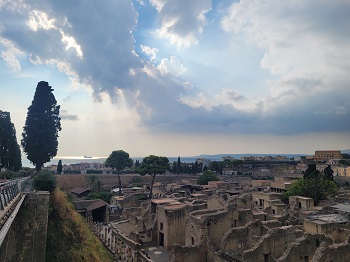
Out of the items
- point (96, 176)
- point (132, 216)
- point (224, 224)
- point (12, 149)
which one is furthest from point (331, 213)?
point (96, 176)

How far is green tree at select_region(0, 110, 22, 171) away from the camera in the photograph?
34.0 metres

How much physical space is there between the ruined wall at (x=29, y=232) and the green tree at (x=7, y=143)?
20.0 metres

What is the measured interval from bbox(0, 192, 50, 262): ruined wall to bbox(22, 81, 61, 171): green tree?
45.9 feet

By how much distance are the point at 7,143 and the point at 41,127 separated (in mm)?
7189

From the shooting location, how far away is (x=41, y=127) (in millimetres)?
30312

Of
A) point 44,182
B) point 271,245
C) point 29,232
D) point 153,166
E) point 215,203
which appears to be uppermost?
point 153,166

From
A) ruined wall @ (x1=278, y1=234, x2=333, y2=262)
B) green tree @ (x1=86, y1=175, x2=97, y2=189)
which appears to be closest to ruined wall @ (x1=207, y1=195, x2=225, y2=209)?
ruined wall @ (x1=278, y1=234, x2=333, y2=262)

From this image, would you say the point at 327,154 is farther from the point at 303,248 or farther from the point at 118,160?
the point at 303,248

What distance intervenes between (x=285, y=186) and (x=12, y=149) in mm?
47612

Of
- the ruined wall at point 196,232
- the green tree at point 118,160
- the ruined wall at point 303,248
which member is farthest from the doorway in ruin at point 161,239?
the green tree at point 118,160

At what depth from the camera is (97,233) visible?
124 feet

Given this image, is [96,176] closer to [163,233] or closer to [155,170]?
[155,170]

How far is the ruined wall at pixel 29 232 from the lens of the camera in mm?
15977

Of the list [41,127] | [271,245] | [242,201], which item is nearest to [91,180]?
[41,127]
